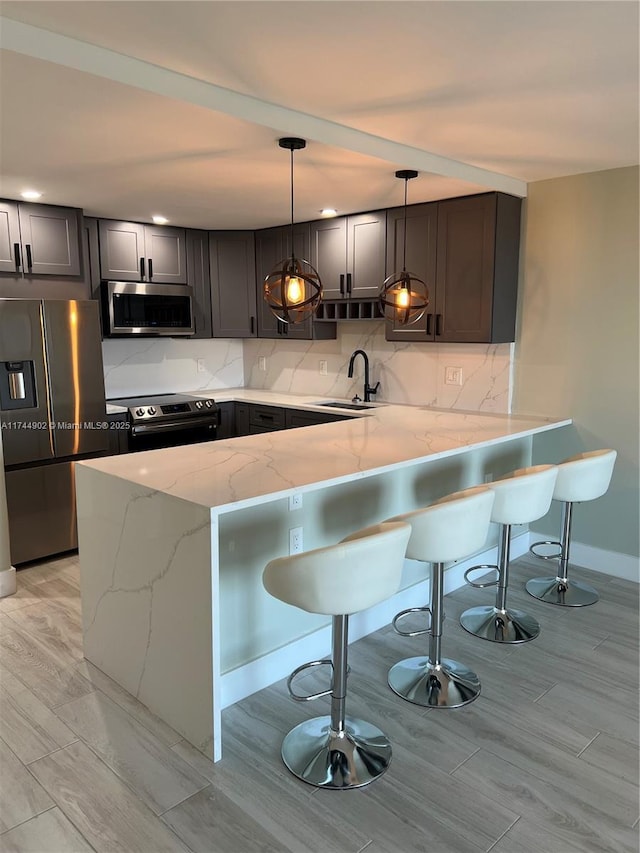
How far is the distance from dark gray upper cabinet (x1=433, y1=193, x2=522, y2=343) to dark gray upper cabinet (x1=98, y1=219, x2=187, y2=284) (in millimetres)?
2161

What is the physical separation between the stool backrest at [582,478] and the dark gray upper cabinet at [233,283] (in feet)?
10.0

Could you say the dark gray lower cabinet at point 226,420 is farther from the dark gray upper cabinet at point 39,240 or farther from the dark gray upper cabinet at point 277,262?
the dark gray upper cabinet at point 39,240

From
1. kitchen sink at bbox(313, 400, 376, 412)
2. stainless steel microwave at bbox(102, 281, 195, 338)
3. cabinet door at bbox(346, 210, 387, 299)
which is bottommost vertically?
kitchen sink at bbox(313, 400, 376, 412)

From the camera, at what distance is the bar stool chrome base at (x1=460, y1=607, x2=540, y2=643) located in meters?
3.07

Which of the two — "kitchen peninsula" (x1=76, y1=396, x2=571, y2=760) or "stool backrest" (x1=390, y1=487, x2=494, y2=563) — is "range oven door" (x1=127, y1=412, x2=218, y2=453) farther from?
"stool backrest" (x1=390, y1=487, x2=494, y2=563)

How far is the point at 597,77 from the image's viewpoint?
2.28m

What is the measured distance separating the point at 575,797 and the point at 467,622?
46.5 inches

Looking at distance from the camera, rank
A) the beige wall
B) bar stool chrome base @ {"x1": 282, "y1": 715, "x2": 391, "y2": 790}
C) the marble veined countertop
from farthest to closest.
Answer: the beige wall < the marble veined countertop < bar stool chrome base @ {"x1": 282, "y1": 715, "x2": 391, "y2": 790}

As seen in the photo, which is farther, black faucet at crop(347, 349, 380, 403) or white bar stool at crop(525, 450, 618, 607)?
black faucet at crop(347, 349, 380, 403)

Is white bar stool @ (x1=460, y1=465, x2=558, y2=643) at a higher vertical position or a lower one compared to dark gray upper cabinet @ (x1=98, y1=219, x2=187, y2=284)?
lower

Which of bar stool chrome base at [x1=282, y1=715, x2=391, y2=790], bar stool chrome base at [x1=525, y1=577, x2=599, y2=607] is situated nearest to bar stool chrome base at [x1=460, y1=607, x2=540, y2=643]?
bar stool chrome base at [x1=525, y1=577, x2=599, y2=607]

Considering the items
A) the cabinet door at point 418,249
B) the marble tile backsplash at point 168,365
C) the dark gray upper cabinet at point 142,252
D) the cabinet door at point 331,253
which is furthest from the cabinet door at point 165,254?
the cabinet door at point 418,249

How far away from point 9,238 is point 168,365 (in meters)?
1.79

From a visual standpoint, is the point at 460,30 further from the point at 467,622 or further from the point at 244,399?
the point at 244,399
